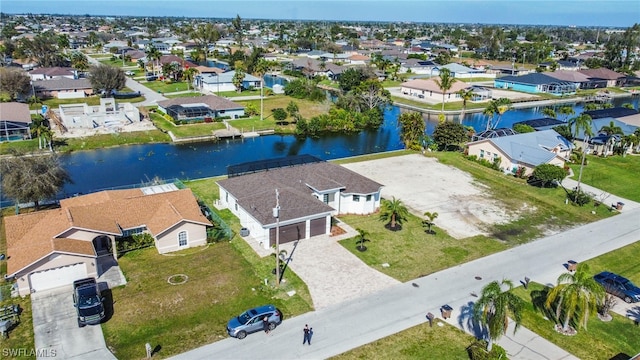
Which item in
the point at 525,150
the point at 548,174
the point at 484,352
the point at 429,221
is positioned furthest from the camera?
the point at 525,150

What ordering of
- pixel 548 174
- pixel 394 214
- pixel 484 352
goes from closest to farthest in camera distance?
1. pixel 484 352
2. pixel 394 214
3. pixel 548 174

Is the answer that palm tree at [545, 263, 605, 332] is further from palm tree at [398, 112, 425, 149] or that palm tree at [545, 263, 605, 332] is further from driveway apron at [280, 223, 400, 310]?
palm tree at [398, 112, 425, 149]

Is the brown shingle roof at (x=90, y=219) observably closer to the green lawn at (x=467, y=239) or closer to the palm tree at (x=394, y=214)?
the green lawn at (x=467, y=239)

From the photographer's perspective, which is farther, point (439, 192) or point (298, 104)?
point (298, 104)

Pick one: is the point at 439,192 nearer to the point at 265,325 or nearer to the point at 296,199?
the point at 296,199

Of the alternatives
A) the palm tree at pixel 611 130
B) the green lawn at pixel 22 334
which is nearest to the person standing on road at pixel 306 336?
the green lawn at pixel 22 334

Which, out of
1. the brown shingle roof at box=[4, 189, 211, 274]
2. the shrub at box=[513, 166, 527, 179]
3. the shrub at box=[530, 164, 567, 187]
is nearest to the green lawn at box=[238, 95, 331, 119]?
the shrub at box=[513, 166, 527, 179]

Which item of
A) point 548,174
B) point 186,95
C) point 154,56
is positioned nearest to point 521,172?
point 548,174

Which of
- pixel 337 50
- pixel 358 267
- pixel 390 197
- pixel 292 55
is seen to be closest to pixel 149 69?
pixel 292 55
